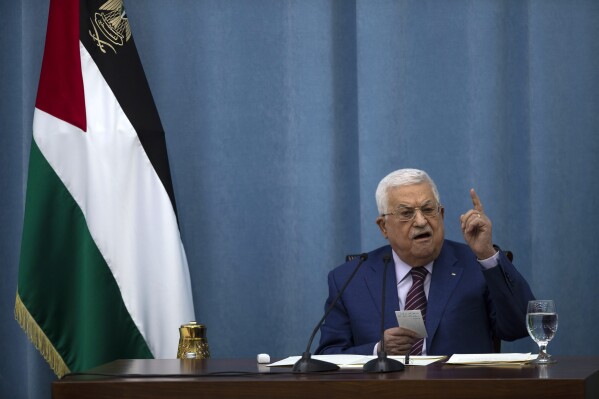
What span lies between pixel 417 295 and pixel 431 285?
0.23 feet

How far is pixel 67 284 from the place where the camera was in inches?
180

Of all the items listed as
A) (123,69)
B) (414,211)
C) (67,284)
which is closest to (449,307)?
(414,211)

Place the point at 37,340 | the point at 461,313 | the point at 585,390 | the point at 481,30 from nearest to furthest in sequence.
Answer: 1. the point at 585,390
2. the point at 461,313
3. the point at 37,340
4. the point at 481,30

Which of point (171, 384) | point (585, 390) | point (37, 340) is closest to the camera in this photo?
point (585, 390)

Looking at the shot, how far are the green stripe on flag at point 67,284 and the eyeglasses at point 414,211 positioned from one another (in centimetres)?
140

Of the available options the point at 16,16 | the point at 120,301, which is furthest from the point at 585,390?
the point at 16,16

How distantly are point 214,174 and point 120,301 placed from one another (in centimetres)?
94

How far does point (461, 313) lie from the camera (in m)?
3.73

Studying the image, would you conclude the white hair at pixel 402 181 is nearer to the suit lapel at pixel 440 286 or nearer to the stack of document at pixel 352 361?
the suit lapel at pixel 440 286

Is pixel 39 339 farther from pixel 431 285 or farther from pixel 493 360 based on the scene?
pixel 493 360

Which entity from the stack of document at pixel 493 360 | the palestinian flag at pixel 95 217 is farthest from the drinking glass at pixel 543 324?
the palestinian flag at pixel 95 217

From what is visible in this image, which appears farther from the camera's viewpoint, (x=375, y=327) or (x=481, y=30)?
(x=481, y=30)

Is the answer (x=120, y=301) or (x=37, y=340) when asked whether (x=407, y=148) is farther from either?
(x=37, y=340)

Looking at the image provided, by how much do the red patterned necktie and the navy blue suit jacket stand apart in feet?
0.12
